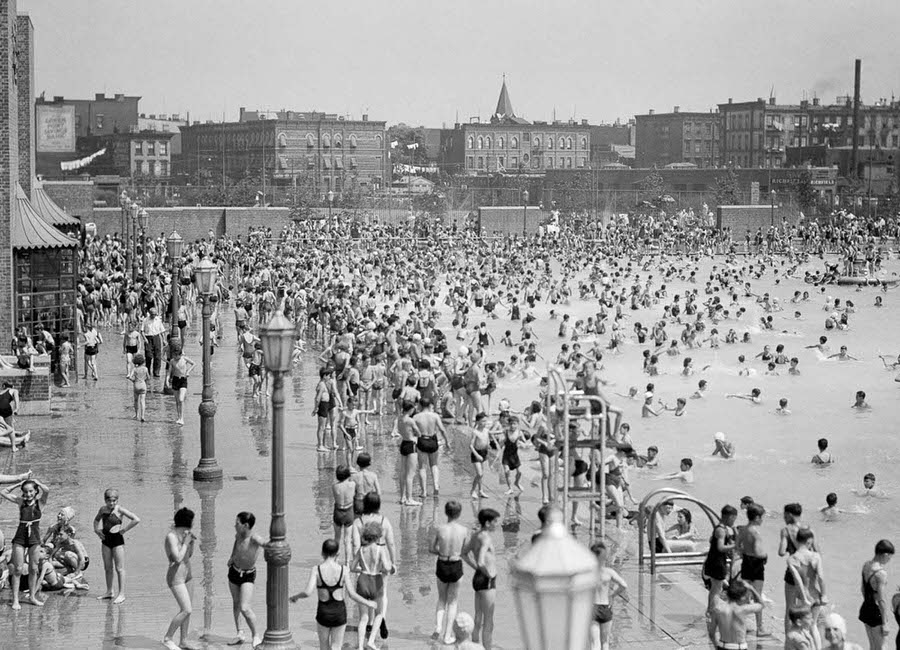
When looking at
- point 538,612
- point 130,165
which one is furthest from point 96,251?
point 130,165

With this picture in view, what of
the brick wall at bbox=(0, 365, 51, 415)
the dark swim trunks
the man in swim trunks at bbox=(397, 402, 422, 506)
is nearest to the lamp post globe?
the dark swim trunks

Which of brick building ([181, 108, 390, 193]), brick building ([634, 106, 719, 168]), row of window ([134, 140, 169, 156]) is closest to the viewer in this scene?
brick building ([181, 108, 390, 193])

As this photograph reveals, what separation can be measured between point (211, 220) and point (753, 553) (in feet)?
227

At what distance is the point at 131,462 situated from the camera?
2073 centimetres

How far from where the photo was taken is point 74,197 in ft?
227

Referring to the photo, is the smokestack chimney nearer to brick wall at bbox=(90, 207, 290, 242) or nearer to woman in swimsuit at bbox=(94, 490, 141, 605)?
brick wall at bbox=(90, 207, 290, 242)

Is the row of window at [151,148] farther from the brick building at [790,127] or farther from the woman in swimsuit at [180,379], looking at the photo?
the woman in swimsuit at [180,379]

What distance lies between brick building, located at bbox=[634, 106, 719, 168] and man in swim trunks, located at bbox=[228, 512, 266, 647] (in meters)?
138

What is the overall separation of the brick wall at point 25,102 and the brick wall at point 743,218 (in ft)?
192

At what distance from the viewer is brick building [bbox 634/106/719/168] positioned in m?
148

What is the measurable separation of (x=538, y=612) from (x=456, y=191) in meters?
106

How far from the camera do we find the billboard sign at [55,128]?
209ft

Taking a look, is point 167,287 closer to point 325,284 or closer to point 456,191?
point 325,284

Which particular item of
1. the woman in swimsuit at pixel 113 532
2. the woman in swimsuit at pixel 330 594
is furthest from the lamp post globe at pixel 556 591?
the woman in swimsuit at pixel 113 532
